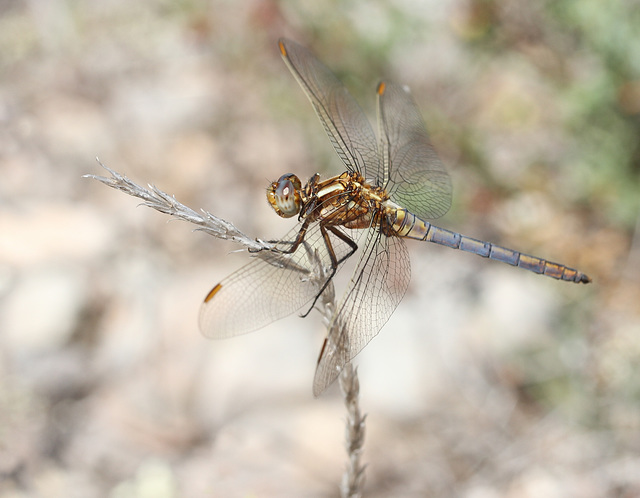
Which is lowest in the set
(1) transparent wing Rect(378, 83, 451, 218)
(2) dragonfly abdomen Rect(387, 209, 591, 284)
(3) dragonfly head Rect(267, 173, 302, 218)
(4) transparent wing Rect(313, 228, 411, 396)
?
(4) transparent wing Rect(313, 228, 411, 396)

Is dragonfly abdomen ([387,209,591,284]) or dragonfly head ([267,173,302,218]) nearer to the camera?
dragonfly head ([267,173,302,218])

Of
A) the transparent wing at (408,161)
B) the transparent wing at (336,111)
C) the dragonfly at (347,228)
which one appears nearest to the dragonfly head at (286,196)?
the dragonfly at (347,228)

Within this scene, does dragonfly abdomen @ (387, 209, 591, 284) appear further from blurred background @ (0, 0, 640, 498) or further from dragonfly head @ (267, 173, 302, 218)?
blurred background @ (0, 0, 640, 498)

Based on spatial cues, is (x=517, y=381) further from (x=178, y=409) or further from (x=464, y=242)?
(x=178, y=409)

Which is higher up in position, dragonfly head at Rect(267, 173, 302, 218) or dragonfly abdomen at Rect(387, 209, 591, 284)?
dragonfly abdomen at Rect(387, 209, 591, 284)

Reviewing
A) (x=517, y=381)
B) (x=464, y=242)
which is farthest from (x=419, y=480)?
(x=464, y=242)

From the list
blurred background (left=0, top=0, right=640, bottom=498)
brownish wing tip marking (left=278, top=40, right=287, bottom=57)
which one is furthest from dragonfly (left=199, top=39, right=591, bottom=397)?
blurred background (left=0, top=0, right=640, bottom=498)

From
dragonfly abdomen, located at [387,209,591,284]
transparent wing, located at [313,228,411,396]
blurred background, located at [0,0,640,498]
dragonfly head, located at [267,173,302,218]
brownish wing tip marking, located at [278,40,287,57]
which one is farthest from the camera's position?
blurred background, located at [0,0,640,498]
